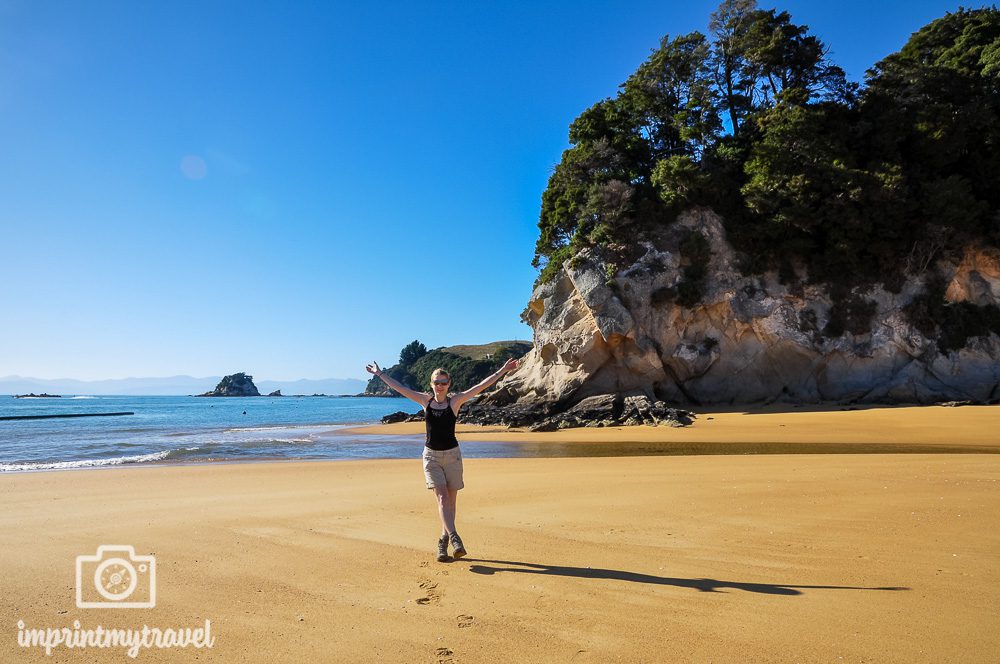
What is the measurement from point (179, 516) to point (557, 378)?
80.6 feet

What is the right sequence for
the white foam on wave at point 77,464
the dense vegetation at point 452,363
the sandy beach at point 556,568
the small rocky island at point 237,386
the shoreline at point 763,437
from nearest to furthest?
the sandy beach at point 556,568 → the white foam on wave at point 77,464 → the shoreline at point 763,437 → the dense vegetation at point 452,363 → the small rocky island at point 237,386

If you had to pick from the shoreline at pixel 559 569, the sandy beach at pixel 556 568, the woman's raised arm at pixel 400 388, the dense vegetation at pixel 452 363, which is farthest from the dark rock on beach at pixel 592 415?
the dense vegetation at pixel 452 363

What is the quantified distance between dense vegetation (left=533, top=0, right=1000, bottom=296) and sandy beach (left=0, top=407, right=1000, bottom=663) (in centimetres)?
2053

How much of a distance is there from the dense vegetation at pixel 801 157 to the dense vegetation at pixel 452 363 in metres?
43.7

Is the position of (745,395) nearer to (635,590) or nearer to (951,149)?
(951,149)

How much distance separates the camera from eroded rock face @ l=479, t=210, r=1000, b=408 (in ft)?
81.7

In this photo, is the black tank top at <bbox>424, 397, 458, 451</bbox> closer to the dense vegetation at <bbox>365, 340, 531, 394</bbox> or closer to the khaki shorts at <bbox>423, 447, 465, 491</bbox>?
the khaki shorts at <bbox>423, 447, 465, 491</bbox>

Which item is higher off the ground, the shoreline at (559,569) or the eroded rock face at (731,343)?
the eroded rock face at (731,343)

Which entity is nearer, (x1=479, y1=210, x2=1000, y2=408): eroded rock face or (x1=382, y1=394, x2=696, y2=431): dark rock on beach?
(x1=382, y1=394, x2=696, y2=431): dark rock on beach

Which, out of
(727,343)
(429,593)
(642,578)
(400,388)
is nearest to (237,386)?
(727,343)

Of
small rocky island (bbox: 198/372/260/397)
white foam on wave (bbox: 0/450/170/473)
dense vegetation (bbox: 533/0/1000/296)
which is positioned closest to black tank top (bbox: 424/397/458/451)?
white foam on wave (bbox: 0/450/170/473)

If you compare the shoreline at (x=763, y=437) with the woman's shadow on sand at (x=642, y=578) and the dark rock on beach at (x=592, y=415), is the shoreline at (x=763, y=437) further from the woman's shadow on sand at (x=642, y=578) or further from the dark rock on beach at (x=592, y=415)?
the woman's shadow on sand at (x=642, y=578)

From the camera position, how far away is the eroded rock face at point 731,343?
81.7ft

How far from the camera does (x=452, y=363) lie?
9400 cm
